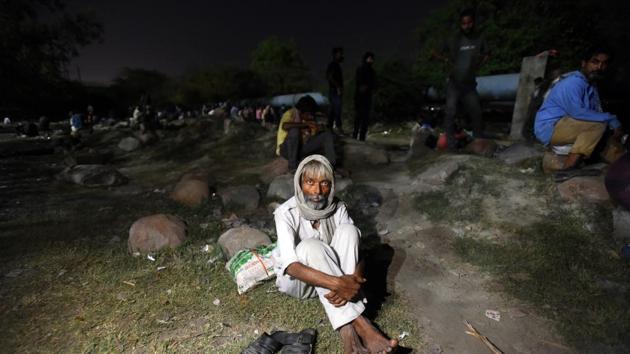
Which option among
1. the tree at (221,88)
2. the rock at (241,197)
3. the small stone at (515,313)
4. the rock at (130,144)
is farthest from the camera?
the tree at (221,88)

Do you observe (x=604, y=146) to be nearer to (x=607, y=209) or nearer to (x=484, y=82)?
(x=607, y=209)

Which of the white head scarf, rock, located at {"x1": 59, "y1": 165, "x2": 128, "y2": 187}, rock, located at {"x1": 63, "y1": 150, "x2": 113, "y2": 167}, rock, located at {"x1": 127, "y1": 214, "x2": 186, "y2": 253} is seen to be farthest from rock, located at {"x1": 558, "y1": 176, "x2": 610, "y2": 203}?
rock, located at {"x1": 63, "y1": 150, "x2": 113, "y2": 167}

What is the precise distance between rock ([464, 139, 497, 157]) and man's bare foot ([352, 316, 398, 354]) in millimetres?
4169

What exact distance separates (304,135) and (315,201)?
9.90 ft

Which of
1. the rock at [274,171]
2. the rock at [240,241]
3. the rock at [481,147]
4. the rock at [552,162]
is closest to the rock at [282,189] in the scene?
the rock at [274,171]

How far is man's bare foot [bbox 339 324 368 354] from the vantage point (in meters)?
1.98

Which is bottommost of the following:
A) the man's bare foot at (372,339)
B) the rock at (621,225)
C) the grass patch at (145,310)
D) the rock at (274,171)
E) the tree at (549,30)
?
the grass patch at (145,310)

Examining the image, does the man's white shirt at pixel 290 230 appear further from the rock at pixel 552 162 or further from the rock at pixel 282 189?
the rock at pixel 552 162

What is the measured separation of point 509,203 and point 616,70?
606 centimetres

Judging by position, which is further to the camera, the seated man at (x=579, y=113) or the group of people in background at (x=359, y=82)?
the group of people in background at (x=359, y=82)

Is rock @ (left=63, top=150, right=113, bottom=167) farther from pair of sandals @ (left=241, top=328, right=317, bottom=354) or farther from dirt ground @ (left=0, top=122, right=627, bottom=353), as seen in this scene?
pair of sandals @ (left=241, top=328, right=317, bottom=354)

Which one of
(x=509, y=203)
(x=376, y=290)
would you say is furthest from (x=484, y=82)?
(x=376, y=290)

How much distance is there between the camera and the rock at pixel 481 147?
538 centimetres

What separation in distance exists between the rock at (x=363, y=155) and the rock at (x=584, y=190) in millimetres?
2865
